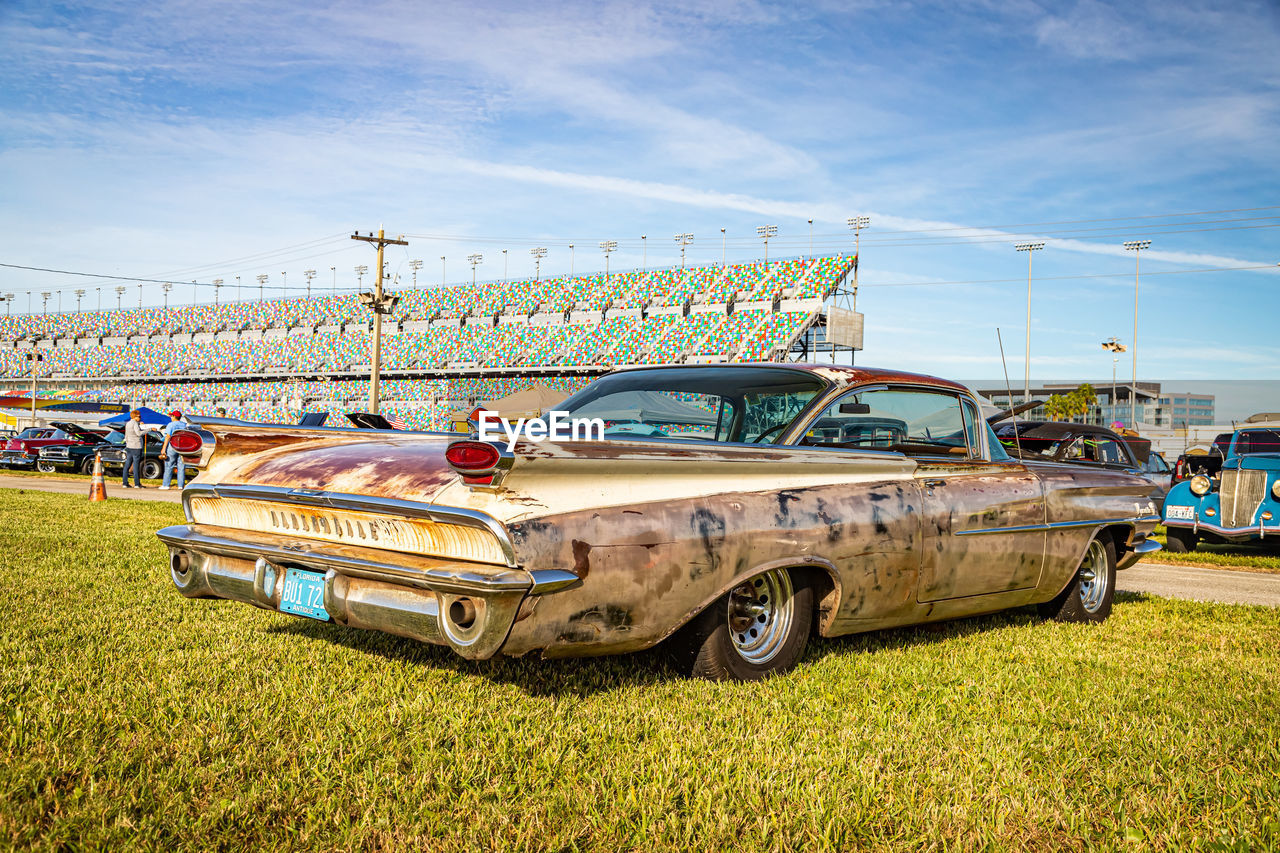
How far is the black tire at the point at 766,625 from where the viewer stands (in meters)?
3.96

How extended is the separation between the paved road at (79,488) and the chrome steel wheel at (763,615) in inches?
479

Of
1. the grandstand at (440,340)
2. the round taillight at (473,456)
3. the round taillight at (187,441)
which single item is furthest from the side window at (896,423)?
the grandstand at (440,340)

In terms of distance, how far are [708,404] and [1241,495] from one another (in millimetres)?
8372

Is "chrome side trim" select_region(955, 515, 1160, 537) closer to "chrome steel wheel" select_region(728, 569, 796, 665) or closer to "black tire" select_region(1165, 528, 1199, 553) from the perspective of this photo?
"chrome steel wheel" select_region(728, 569, 796, 665)

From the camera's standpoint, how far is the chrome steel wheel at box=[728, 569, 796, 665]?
409 cm

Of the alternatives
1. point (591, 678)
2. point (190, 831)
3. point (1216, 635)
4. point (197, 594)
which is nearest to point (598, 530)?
point (591, 678)

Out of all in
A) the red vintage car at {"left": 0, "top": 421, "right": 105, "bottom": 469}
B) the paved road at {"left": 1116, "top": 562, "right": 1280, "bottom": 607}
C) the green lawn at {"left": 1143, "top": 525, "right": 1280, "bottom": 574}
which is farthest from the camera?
the red vintage car at {"left": 0, "top": 421, "right": 105, "bottom": 469}

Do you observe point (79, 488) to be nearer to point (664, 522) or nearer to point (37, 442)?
point (37, 442)

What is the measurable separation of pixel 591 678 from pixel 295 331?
204 feet

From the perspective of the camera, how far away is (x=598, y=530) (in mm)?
3359

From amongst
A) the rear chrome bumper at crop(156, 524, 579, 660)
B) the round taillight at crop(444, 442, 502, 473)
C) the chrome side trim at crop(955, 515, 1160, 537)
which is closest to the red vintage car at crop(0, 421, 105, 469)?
the rear chrome bumper at crop(156, 524, 579, 660)

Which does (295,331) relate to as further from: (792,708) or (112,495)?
(792,708)

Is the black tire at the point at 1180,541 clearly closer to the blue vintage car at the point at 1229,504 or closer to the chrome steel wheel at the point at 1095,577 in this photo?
the blue vintage car at the point at 1229,504

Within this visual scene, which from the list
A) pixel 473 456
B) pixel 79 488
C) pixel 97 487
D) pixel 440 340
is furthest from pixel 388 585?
pixel 440 340
